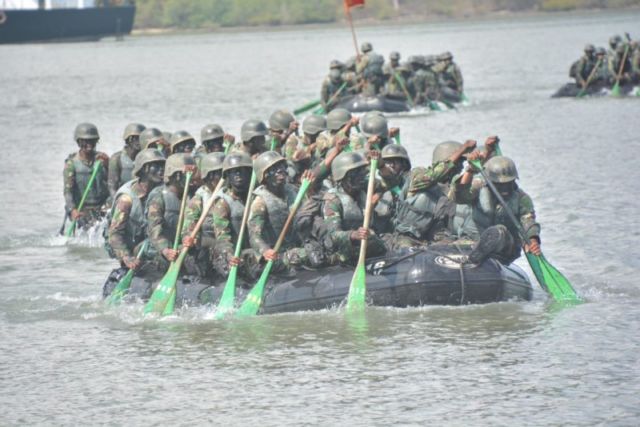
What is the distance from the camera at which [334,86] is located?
39562 mm

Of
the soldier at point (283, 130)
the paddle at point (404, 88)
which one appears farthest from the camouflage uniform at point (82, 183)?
the paddle at point (404, 88)

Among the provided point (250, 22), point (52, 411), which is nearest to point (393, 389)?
point (52, 411)

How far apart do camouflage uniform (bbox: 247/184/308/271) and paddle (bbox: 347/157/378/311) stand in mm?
650

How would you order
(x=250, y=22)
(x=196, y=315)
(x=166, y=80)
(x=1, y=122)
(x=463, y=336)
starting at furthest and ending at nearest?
1. (x=250, y=22)
2. (x=166, y=80)
3. (x=1, y=122)
4. (x=196, y=315)
5. (x=463, y=336)

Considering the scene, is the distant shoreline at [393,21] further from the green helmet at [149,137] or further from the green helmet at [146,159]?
the green helmet at [146,159]

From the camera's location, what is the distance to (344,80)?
39.6 meters

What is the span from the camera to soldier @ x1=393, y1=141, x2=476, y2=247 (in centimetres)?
1565

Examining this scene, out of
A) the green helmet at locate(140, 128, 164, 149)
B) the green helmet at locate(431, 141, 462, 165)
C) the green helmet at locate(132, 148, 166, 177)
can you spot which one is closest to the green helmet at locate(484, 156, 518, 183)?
the green helmet at locate(431, 141, 462, 165)

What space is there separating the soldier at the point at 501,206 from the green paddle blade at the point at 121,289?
3554mm

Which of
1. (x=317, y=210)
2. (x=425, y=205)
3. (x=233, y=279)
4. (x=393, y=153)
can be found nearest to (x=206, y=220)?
(x=233, y=279)

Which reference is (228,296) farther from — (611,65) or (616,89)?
(616,89)

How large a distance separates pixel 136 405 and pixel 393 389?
2.11 metres

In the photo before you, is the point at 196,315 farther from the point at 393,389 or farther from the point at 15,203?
the point at 15,203

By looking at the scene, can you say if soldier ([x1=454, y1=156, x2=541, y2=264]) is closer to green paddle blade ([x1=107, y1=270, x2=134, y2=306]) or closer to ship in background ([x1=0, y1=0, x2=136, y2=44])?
green paddle blade ([x1=107, y1=270, x2=134, y2=306])
